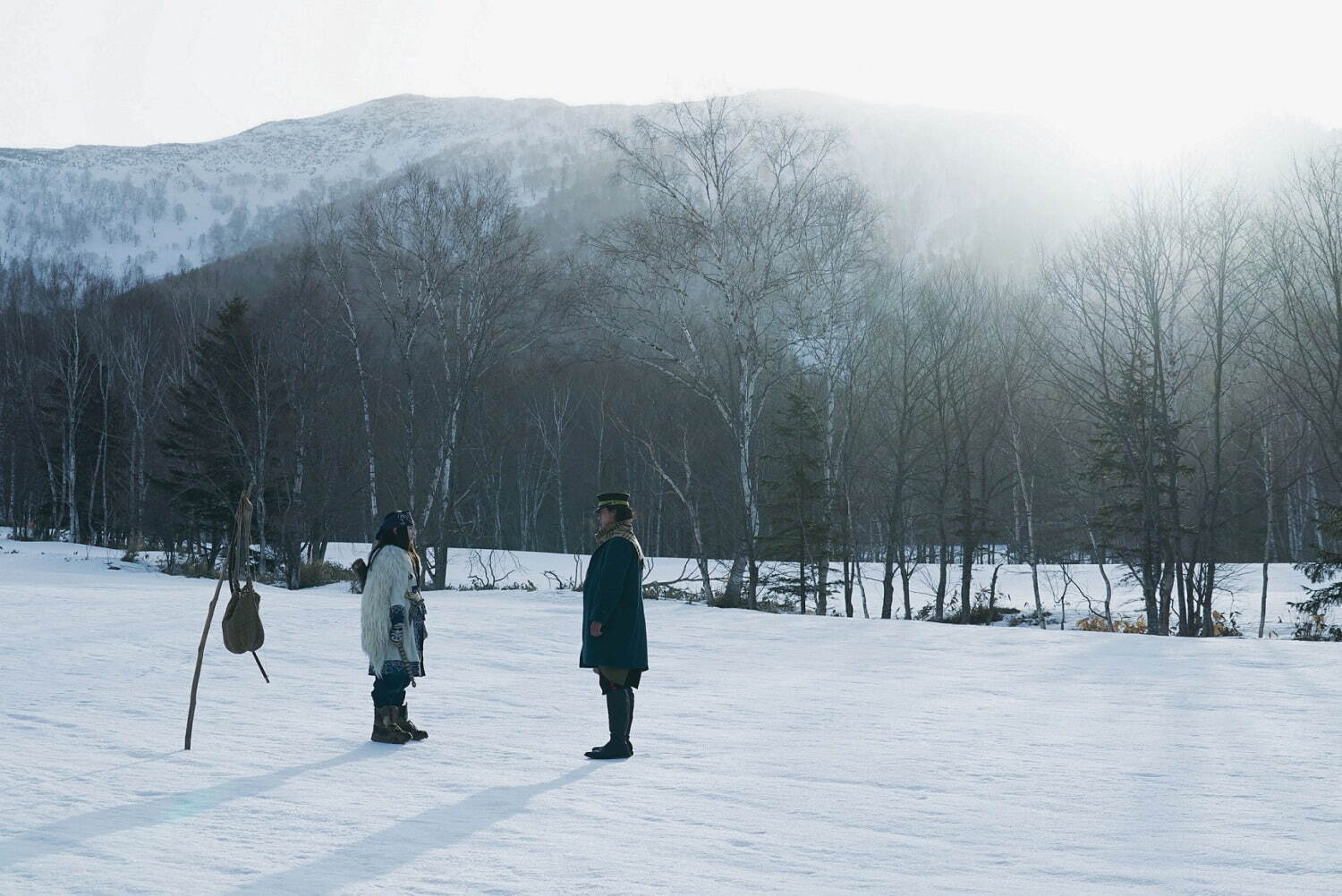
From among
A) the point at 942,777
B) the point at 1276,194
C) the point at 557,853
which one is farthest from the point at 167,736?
the point at 1276,194

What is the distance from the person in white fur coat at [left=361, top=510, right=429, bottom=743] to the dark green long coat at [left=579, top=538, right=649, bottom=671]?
1388mm

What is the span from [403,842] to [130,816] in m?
1.57

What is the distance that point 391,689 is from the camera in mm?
7797

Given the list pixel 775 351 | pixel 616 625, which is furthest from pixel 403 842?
pixel 775 351

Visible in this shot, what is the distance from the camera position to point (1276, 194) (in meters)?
21.1

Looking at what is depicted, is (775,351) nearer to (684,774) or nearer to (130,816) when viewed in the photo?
(684,774)

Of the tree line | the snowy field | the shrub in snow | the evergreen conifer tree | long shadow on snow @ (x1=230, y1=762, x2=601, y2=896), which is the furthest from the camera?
the evergreen conifer tree

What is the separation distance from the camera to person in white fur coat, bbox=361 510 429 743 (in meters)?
7.68

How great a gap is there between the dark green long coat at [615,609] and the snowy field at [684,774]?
77 centimetres

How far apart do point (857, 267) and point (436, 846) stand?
891 inches

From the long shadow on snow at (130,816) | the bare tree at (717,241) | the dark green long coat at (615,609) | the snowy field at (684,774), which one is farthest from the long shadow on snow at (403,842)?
the bare tree at (717,241)

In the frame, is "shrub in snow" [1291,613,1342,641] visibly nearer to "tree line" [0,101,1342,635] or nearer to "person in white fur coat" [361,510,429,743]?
"tree line" [0,101,1342,635]

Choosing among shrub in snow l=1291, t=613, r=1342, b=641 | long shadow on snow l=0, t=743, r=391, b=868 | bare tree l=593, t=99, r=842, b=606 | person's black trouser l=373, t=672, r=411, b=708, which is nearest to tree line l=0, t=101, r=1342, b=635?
bare tree l=593, t=99, r=842, b=606

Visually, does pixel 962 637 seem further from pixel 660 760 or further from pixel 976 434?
pixel 976 434
